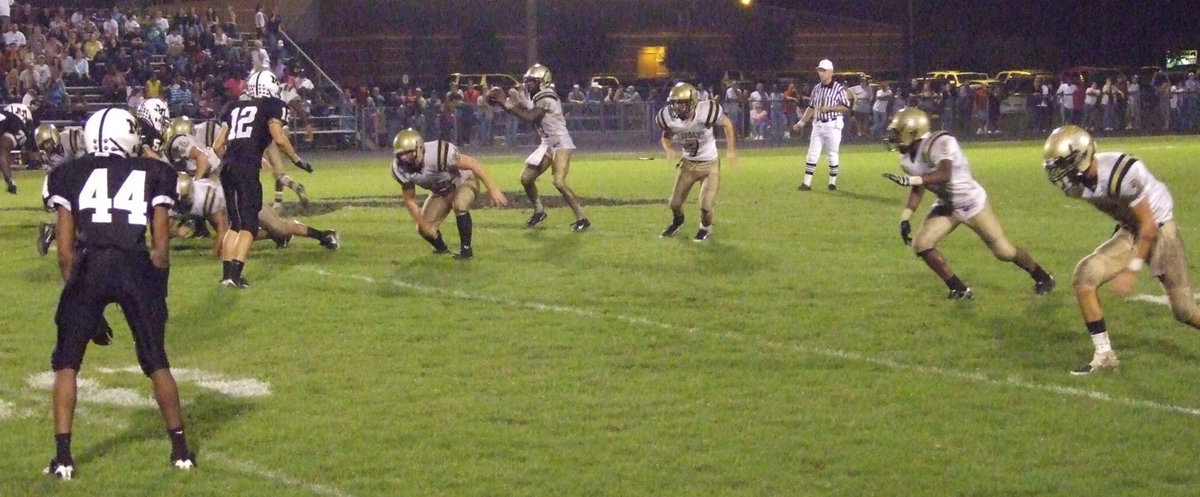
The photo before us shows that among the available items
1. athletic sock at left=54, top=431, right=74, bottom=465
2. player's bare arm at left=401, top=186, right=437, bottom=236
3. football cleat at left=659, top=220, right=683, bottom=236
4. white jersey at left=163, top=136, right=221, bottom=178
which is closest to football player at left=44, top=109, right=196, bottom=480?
athletic sock at left=54, top=431, right=74, bottom=465

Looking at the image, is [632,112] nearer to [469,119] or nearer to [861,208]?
[469,119]

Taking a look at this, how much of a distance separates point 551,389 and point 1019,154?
→ 21.2 meters

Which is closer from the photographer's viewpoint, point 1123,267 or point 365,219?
point 1123,267

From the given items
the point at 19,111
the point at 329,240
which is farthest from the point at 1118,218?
the point at 19,111

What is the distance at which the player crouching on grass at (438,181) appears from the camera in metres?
11.7

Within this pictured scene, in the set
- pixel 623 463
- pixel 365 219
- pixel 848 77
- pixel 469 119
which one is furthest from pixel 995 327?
pixel 848 77

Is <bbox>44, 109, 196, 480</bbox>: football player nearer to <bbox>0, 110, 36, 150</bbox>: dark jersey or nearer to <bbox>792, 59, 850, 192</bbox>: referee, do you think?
<bbox>0, 110, 36, 150</bbox>: dark jersey

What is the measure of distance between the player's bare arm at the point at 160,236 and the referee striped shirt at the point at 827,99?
13388 millimetres

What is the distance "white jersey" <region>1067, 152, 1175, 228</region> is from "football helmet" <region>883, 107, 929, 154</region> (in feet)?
6.37

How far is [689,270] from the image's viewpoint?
11.4 meters

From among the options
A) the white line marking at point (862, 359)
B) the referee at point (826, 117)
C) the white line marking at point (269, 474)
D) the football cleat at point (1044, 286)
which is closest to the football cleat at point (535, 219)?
the white line marking at point (862, 359)

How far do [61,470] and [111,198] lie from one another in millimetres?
1163

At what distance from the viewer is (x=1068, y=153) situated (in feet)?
24.1

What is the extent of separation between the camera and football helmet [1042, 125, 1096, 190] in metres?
7.34
